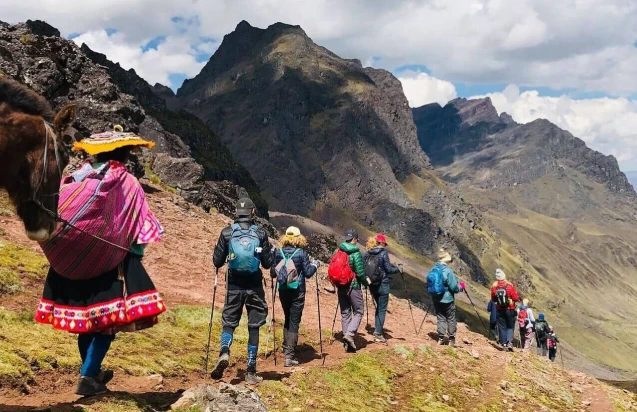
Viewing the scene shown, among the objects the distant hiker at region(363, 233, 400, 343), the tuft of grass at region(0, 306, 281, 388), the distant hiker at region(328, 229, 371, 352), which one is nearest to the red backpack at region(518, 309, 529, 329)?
the distant hiker at region(363, 233, 400, 343)

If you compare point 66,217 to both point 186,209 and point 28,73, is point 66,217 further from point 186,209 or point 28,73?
point 28,73

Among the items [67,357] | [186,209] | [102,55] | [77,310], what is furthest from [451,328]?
[102,55]

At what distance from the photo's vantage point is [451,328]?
18703 millimetres

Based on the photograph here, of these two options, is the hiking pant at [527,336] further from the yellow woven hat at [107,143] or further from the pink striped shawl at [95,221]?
the yellow woven hat at [107,143]

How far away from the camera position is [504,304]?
21.8m

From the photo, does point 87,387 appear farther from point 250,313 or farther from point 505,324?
point 505,324

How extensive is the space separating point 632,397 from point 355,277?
13.0 meters

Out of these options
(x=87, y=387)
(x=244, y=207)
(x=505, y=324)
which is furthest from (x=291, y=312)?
(x=505, y=324)

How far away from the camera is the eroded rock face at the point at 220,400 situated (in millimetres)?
7672

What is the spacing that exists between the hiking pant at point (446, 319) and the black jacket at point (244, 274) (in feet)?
33.2

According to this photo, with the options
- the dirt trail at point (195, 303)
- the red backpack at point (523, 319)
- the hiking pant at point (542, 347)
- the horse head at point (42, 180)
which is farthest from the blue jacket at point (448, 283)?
the horse head at point (42, 180)

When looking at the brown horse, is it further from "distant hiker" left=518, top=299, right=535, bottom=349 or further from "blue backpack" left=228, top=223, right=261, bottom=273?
"distant hiker" left=518, top=299, right=535, bottom=349

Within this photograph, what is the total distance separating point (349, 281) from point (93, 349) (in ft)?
32.1

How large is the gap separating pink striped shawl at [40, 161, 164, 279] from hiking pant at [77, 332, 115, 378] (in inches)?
38.4
